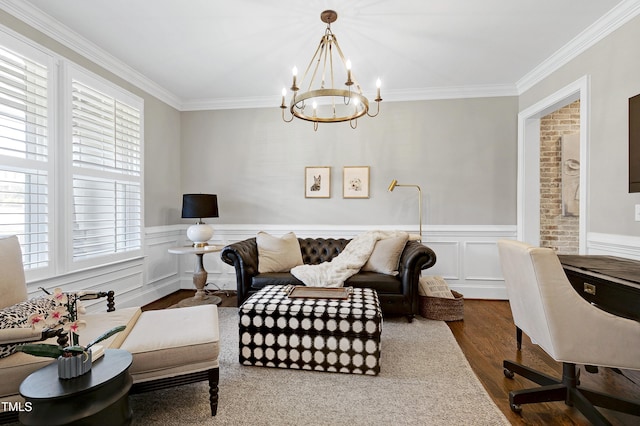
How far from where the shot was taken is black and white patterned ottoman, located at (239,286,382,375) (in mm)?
2219

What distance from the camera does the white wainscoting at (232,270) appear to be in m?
3.68

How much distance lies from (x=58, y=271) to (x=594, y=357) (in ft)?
12.8

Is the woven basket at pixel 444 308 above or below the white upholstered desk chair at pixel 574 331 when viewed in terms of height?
below

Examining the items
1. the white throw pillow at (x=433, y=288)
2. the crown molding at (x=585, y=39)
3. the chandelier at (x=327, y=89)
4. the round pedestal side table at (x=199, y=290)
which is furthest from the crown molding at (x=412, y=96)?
the white throw pillow at (x=433, y=288)

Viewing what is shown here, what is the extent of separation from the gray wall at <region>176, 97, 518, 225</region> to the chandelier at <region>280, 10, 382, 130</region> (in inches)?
15.4

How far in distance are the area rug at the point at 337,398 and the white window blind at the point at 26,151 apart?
1639mm

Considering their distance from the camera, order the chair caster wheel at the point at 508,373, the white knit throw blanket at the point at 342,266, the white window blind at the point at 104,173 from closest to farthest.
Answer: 1. the chair caster wheel at the point at 508,373
2. the white window blind at the point at 104,173
3. the white knit throw blanket at the point at 342,266

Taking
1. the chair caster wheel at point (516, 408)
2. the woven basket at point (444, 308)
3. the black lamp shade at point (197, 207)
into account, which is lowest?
the chair caster wheel at point (516, 408)

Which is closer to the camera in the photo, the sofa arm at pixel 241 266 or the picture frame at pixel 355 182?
the sofa arm at pixel 241 266

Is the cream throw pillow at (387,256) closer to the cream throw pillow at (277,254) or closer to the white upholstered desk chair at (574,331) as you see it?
the cream throw pillow at (277,254)

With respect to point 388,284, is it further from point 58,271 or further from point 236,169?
point 58,271

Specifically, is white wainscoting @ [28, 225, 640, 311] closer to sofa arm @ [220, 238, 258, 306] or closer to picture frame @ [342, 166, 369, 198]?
picture frame @ [342, 166, 369, 198]

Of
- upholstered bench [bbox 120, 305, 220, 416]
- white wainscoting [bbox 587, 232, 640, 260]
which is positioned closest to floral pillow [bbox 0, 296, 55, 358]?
upholstered bench [bbox 120, 305, 220, 416]

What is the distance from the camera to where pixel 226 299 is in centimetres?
416
